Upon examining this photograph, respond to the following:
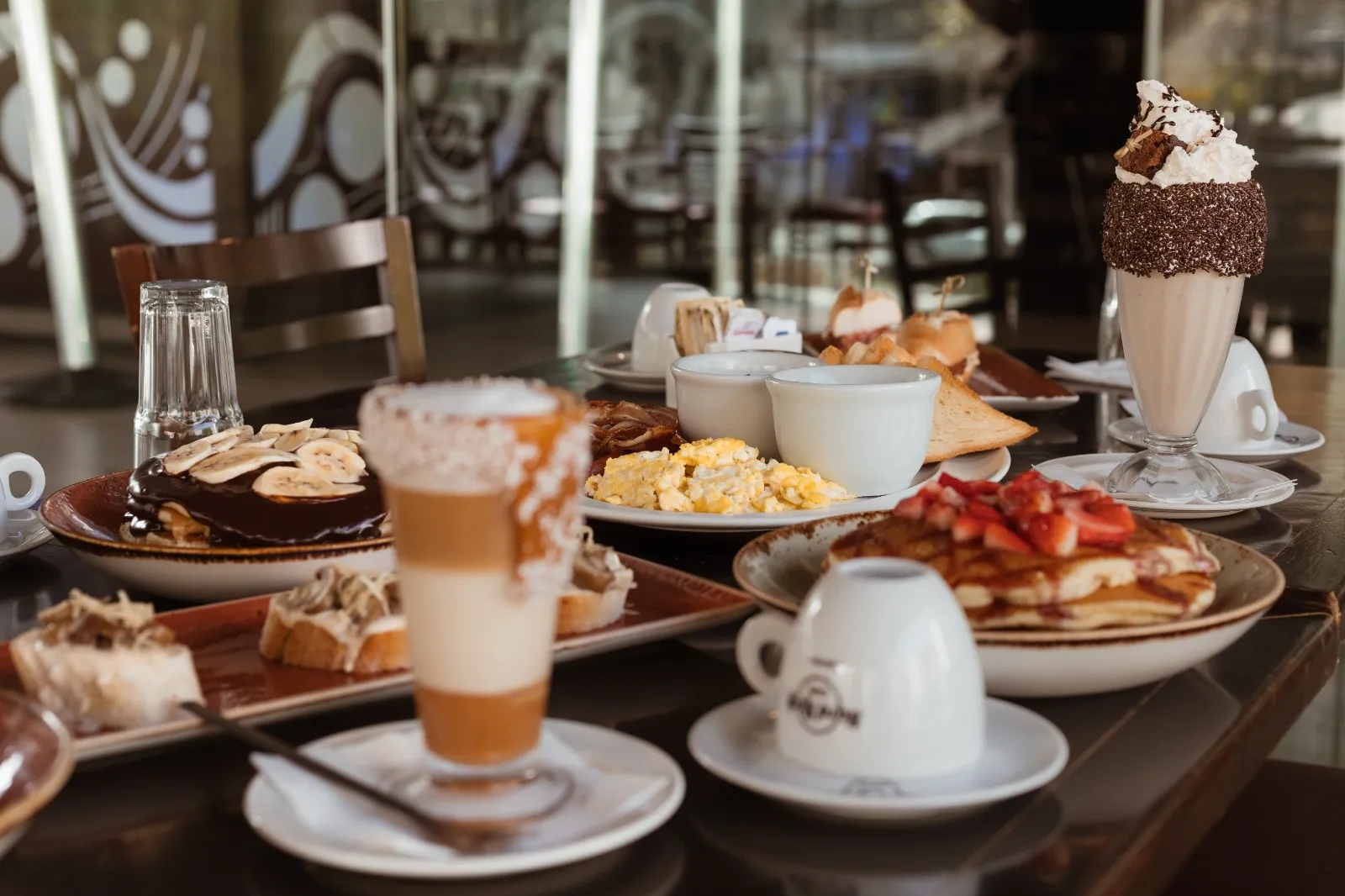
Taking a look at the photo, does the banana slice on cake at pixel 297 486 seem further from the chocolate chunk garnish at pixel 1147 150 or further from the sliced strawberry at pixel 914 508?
the chocolate chunk garnish at pixel 1147 150

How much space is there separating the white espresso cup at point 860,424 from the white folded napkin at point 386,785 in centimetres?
62

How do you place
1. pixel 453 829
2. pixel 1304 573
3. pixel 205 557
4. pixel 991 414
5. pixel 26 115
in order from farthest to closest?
pixel 26 115, pixel 991 414, pixel 1304 573, pixel 205 557, pixel 453 829

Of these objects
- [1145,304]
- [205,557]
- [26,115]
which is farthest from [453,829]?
[26,115]

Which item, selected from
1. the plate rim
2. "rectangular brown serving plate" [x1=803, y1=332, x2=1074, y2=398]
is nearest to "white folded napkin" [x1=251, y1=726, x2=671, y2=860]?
the plate rim

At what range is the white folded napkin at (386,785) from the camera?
0.72 m

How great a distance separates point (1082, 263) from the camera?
6.92 meters

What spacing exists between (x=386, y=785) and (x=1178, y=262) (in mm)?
968

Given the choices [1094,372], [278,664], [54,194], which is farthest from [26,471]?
[54,194]

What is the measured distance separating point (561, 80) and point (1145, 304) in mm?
5451

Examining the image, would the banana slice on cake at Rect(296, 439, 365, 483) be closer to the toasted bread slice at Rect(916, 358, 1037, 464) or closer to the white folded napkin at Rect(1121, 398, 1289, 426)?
the toasted bread slice at Rect(916, 358, 1037, 464)

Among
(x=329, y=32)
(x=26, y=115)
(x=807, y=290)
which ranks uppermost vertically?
(x=329, y=32)

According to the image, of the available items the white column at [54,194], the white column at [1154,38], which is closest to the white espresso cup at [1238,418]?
the white column at [54,194]

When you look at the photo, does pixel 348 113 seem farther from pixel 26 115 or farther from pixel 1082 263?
pixel 1082 263

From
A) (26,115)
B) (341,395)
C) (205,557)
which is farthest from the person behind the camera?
(26,115)
